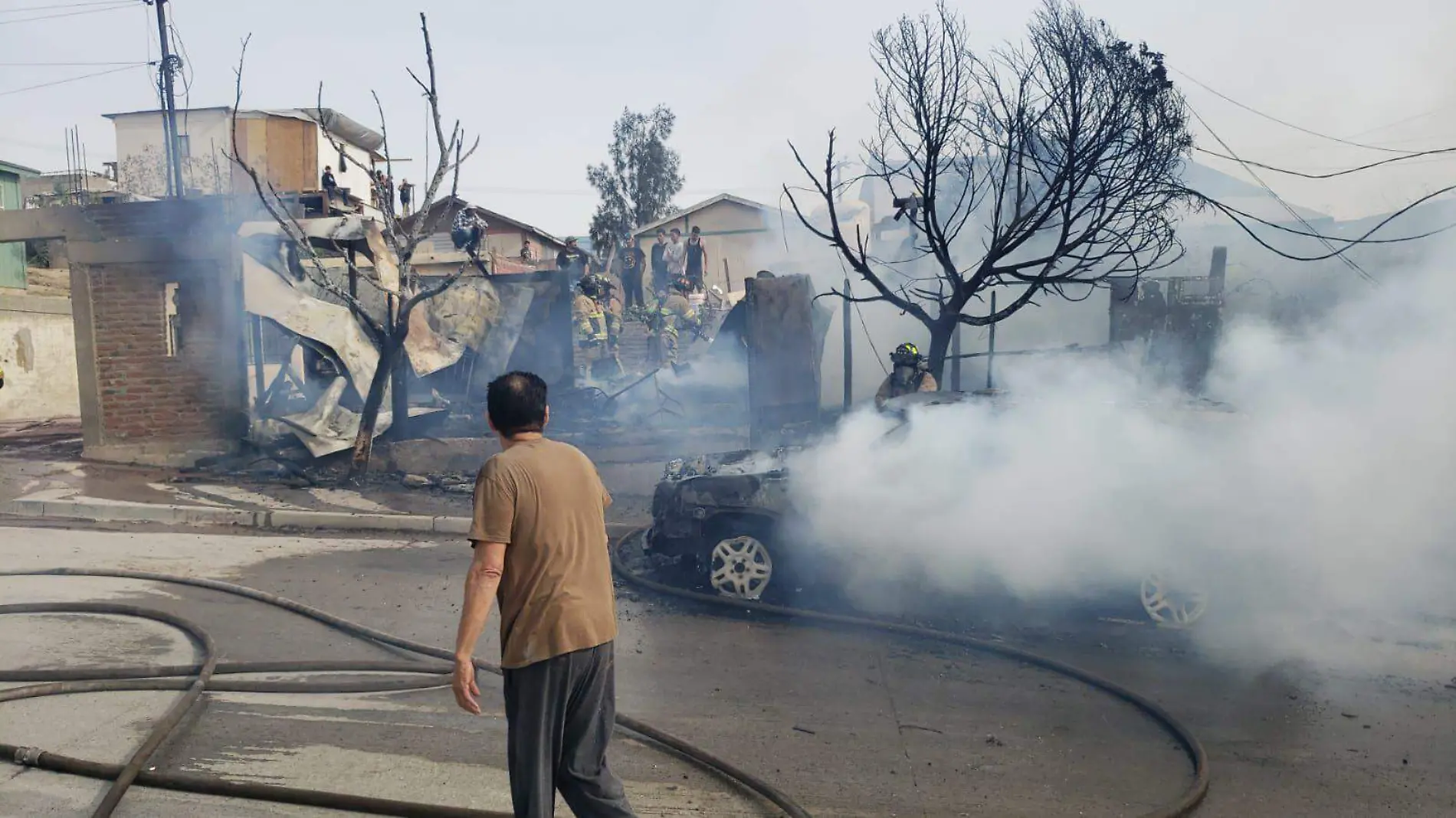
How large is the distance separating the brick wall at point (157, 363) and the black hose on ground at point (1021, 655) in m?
7.79

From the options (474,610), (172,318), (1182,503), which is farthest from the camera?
(172,318)

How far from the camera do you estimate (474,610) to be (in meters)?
3.01

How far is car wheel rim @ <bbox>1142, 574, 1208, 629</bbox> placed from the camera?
6922mm

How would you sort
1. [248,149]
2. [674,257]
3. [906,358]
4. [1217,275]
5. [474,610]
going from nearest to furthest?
[474,610], [906,358], [1217,275], [674,257], [248,149]

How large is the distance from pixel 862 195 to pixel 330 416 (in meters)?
34.9

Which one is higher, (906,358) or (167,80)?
(167,80)

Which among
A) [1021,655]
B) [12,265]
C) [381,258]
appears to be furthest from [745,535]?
[12,265]

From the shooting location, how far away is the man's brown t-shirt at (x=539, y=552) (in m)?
3.05

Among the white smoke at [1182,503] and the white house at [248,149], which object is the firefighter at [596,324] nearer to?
the white smoke at [1182,503]

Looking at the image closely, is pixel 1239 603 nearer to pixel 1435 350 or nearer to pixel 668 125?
pixel 1435 350

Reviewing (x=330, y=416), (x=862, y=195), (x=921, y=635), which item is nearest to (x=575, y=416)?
(x=330, y=416)

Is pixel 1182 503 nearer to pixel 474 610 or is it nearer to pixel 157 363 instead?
pixel 474 610

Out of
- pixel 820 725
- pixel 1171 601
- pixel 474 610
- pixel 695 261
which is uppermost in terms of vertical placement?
pixel 695 261

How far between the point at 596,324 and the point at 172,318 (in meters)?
7.29
